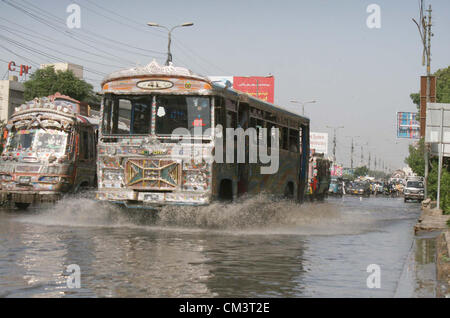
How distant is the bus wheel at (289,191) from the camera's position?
66.9ft

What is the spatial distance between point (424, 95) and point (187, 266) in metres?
32.6

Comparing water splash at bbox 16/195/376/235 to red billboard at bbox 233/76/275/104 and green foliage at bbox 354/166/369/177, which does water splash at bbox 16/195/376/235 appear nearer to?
red billboard at bbox 233/76/275/104

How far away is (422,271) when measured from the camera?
927 cm

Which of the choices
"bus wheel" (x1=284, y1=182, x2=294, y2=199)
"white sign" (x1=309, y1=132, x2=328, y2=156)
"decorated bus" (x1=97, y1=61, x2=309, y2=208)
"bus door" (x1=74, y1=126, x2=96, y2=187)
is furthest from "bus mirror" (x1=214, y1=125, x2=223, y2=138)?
"white sign" (x1=309, y1=132, x2=328, y2=156)

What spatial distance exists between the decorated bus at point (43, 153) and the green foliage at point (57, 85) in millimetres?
35561

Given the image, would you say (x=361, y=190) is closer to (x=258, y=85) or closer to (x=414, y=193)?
(x=414, y=193)

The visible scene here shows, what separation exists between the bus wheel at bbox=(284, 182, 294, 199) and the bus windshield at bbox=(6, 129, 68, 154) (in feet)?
22.4

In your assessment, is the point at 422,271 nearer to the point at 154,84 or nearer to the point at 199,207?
the point at 199,207

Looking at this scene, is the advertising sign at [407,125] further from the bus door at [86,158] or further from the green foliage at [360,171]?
the green foliage at [360,171]

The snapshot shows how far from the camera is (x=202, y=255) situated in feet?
35.3

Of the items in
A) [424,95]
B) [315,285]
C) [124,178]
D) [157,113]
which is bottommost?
[315,285]

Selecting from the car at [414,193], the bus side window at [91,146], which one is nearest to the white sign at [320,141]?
the car at [414,193]

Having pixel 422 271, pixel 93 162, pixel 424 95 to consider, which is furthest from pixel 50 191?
pixel 424 95

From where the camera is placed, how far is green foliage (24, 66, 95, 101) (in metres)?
56.8
